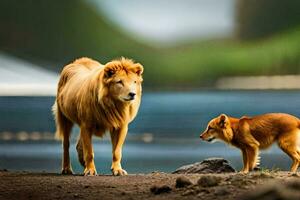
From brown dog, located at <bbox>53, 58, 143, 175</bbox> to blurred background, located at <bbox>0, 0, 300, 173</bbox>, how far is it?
1.98 metres

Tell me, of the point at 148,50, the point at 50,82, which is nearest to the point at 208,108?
the point at 148,50

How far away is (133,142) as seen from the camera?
32.2 ft

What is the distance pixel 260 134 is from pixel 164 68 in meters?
2.65

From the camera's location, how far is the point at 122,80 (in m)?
6.85

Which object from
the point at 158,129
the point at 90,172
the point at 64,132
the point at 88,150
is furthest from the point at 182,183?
the point at 158,129

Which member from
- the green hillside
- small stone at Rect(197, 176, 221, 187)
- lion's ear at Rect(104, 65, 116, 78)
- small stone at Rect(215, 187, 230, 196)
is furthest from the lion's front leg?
the green hillside

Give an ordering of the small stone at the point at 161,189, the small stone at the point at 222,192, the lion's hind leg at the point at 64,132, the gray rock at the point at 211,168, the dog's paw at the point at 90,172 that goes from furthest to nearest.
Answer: the lion's hind leg at the point at 64,132 → the gray rock at the point at 211,168 → the dog's paw at the point at 90,172 → the small stone at the point at 161,189 → the small stone at the point at 222,192

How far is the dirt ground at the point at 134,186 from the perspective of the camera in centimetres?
513

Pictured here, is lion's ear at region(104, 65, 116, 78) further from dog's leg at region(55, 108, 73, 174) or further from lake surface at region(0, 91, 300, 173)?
lake surface at region(0, 91, 300, 173)

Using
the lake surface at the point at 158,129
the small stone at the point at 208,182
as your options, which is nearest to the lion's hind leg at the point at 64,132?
the lake surface at the point at 158,129

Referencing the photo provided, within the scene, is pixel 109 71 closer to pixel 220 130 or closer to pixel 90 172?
pixel 90 172

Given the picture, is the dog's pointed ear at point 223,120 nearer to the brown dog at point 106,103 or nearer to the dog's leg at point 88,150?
the brown dog at point 106,103

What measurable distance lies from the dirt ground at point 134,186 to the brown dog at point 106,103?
49cm

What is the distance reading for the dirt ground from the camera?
513 centimetres
